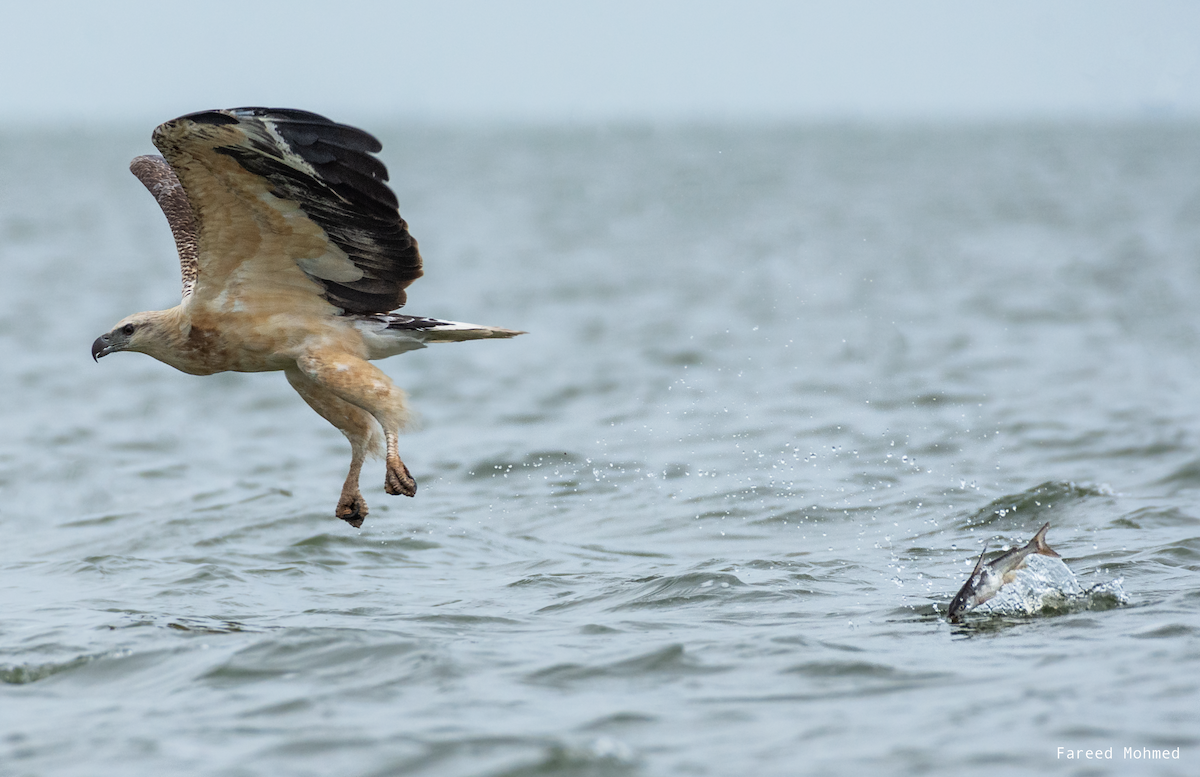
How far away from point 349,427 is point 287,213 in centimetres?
139

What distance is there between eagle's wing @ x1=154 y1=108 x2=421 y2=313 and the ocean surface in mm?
835

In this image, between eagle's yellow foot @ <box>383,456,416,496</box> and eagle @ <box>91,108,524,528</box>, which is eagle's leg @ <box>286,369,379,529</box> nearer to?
eagle @ <box>91,108,524,528</box>

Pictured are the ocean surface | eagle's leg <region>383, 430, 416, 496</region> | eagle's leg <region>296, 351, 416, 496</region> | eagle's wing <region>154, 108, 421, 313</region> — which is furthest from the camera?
eagle's leg <region>296, 351, 416, 496</region>

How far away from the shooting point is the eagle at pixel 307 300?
6.62m

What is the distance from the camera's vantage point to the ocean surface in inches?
204

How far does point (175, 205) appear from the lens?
8438 mm

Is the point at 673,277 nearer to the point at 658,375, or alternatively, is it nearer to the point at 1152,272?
the point at 1152,272

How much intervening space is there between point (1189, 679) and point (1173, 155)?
73.2 m

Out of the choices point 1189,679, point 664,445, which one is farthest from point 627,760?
point 664,445

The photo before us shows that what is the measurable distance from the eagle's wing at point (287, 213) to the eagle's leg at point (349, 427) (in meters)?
0.44

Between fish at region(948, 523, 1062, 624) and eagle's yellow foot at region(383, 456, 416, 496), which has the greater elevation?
eagle's yellow foot at region(383, 456, 416, 496)

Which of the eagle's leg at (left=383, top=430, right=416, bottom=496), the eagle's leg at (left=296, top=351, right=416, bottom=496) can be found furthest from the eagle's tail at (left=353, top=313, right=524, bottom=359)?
the eagle's leg at (left=383, top=430, right=416, bottom=496)

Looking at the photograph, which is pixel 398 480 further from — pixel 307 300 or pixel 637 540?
pixel 637 540

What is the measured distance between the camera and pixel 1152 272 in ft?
77.0
